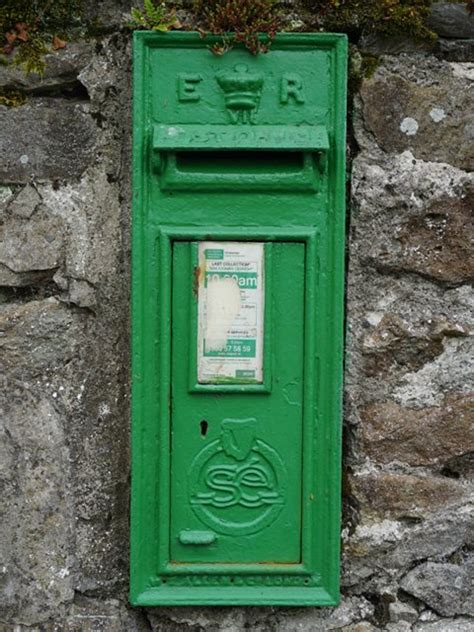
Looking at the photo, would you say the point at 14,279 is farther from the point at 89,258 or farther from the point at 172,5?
the point at 172,5

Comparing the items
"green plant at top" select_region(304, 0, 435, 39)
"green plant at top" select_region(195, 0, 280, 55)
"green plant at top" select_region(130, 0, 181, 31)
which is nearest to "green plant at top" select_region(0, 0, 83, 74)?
"green plant at top" select_region(130, 0, 181, 31)

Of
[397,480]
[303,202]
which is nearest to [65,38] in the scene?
[303,202]

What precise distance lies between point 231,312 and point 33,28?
70 centimetres

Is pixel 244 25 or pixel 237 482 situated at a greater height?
pixel 244 25

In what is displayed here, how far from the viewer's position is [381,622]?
1.63 meters

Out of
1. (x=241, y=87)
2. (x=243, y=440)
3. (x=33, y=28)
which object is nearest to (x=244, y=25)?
(x=241, y=87)

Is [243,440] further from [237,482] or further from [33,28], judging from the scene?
[33,28]

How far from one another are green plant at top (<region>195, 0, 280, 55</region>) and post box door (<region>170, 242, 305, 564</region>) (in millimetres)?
385

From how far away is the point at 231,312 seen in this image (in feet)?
4.96

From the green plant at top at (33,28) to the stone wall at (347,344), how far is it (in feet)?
0.13

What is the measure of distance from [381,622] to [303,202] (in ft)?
2.88

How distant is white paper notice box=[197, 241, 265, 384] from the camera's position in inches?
59.2

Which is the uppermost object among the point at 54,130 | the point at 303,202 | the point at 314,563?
the point at 54,130

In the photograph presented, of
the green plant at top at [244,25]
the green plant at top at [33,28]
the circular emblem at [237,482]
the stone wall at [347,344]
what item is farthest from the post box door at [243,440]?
the green plant at top at [33,28]
